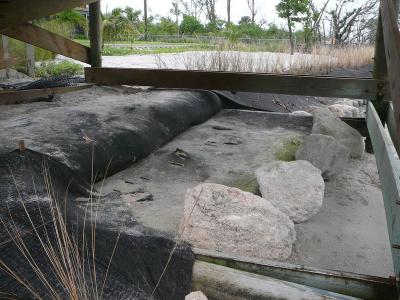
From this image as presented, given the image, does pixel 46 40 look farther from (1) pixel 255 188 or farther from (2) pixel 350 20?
(2) pixel 350 20

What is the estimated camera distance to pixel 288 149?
4.71 meters

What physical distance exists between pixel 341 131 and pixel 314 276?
9.99ft

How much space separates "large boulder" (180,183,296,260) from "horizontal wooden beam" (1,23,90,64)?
396cm

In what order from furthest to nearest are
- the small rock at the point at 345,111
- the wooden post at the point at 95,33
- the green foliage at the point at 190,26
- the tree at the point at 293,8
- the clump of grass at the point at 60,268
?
the green foliage at the point at 190,26 < the tree at the point at 293,8 < the small rock at the point at 345,111 < the wooden post at the point at 95,33 < the clump of grass at the point at 60,268

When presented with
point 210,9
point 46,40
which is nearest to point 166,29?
point 210,9

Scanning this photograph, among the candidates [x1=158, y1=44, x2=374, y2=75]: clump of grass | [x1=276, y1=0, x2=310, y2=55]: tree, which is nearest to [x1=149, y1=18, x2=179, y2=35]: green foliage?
[x1=276, y1=0, x2=310, y2=55]: tree

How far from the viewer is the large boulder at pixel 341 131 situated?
15.6ft

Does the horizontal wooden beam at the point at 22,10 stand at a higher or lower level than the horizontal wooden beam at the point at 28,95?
higher

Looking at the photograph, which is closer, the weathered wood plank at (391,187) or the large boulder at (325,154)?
the weathered wood plank at (391,187)

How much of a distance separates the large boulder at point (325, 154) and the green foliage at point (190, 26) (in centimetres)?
4311

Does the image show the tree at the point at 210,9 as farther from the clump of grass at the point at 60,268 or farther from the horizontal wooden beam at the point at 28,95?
the clump of grass at the point at 60,268

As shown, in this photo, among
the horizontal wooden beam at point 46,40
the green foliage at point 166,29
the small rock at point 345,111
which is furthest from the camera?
the green foliage at point 166,29

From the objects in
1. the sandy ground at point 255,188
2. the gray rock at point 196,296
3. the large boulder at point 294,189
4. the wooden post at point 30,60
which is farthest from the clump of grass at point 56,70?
the gray rock at point 196,296

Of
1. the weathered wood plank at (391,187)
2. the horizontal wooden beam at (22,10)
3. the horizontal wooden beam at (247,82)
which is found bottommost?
the weathered wood plank at (391,187)
